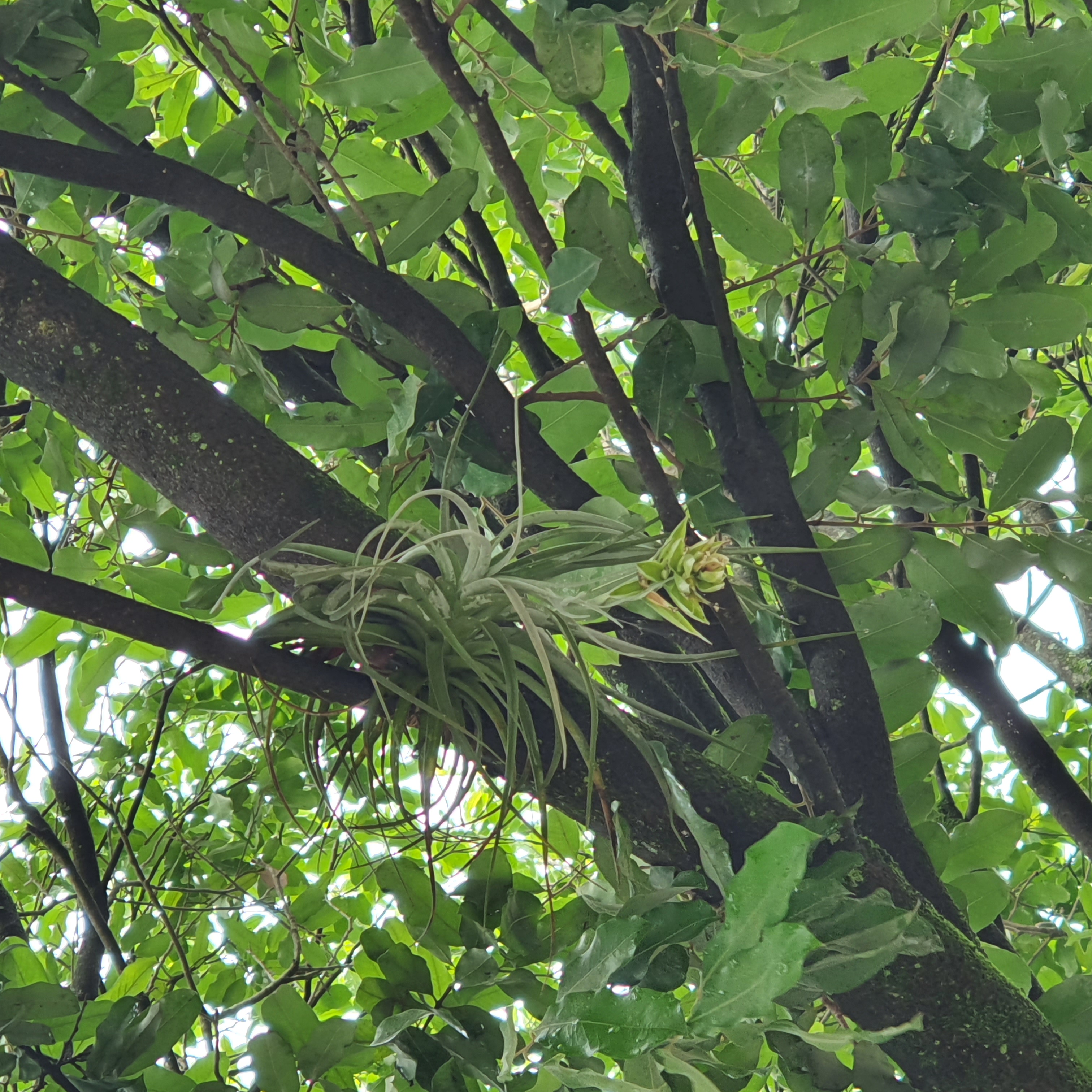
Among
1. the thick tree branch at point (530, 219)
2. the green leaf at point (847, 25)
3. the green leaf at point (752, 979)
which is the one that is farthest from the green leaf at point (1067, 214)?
the green leaf at point (752, 979)

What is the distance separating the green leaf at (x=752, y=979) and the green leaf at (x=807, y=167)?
0.56 metres

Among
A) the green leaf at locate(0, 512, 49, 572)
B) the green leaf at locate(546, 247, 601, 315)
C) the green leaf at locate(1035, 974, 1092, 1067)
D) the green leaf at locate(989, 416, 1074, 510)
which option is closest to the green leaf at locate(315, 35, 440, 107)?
the green leaf at locate(546, 247, 601, 315)

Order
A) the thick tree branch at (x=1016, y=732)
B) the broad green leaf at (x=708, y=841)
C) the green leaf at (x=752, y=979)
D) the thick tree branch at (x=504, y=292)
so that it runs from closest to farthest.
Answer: the green leaf at (x=752, y=979), the broad green leaf at (x=708, y=841), the thick tree branch at (x=504, y=292), the thick tree branch at (x=1016, y=732)

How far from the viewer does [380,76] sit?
0.79 metres

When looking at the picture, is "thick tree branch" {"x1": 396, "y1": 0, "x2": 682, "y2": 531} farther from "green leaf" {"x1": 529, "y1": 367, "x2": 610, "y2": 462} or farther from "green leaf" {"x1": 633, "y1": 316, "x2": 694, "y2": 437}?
"green leaf" {"x1": 529, "y1": 367, "x2": 610, "y2": 462}

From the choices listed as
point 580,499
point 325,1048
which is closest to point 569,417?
point 580,499

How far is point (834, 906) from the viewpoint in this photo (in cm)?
58

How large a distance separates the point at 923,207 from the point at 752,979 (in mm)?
589

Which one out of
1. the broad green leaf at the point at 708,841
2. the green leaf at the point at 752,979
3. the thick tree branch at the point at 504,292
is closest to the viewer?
the green leaf at the point at 752,979

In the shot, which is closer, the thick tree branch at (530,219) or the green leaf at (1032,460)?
the thick tree branch at (530,219)

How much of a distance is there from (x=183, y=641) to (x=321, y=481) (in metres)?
0.21

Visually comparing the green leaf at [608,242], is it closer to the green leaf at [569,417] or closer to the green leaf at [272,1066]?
the green leaf at [569,417]

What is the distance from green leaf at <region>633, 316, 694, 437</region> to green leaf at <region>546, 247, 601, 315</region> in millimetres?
65

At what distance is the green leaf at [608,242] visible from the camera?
0.77m
